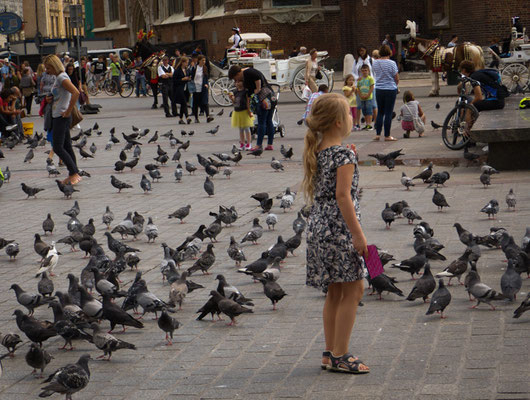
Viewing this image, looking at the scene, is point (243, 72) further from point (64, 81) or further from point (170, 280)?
point (170, 280)

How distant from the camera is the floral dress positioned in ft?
18.9

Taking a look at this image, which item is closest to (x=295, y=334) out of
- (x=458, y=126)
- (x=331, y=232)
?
(x=331, y=232)

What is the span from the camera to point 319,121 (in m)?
5.77

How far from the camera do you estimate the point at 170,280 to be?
867 cm

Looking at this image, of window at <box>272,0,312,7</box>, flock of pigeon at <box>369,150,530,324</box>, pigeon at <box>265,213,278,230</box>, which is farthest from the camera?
window at <box>272,0,312,7</box>

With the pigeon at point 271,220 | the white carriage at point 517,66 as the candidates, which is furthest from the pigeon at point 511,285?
the white carriage at point 517,66

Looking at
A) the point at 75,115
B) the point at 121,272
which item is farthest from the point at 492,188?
the point at 75,115

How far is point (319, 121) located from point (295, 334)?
1935 millimetres

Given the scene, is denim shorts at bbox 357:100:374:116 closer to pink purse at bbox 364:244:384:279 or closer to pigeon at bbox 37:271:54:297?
pigeon at bbox 37:271:54:297

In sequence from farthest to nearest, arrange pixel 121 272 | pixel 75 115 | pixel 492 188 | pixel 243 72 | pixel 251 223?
pixel 243 72
pixel 75 115
pixel 492 188
pixel 251 223
pixel 121 272

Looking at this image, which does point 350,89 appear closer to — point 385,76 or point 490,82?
point 385,76

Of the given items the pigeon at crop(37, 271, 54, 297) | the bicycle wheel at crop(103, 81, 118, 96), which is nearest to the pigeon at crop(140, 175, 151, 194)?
the pigeon at crop(37, 271, 54, 297)

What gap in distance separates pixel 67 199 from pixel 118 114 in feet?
63.8

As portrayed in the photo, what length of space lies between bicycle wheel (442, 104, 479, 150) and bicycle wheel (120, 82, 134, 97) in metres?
30.3
